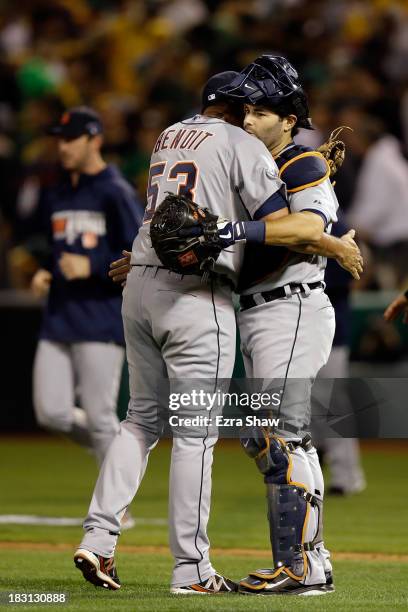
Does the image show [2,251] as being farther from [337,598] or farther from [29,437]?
[337,598]

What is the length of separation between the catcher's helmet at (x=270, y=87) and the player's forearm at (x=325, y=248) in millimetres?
607

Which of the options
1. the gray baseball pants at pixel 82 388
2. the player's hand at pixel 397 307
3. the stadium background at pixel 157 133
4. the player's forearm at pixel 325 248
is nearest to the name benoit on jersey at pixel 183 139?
the player's forearm at pixel 325 248

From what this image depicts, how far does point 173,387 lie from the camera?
5172 mm

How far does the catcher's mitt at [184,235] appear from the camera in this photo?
4.98m

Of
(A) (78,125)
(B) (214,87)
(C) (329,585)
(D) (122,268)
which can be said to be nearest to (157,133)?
(A) (78,125)

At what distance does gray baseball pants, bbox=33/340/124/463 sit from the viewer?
8.15m

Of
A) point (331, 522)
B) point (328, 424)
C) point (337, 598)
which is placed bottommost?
point (331, 522)

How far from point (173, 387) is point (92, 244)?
3205mm

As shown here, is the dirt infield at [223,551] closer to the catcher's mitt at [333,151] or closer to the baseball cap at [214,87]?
the catcher's mitt at [333,151]

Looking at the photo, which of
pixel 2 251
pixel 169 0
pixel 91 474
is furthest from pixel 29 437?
pixel 169 0

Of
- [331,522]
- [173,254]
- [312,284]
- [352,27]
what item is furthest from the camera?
[352,27]

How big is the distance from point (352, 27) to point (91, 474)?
7.50 m

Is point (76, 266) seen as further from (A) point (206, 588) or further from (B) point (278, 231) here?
(A) point (206, 588)

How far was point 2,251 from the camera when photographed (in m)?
14.2
